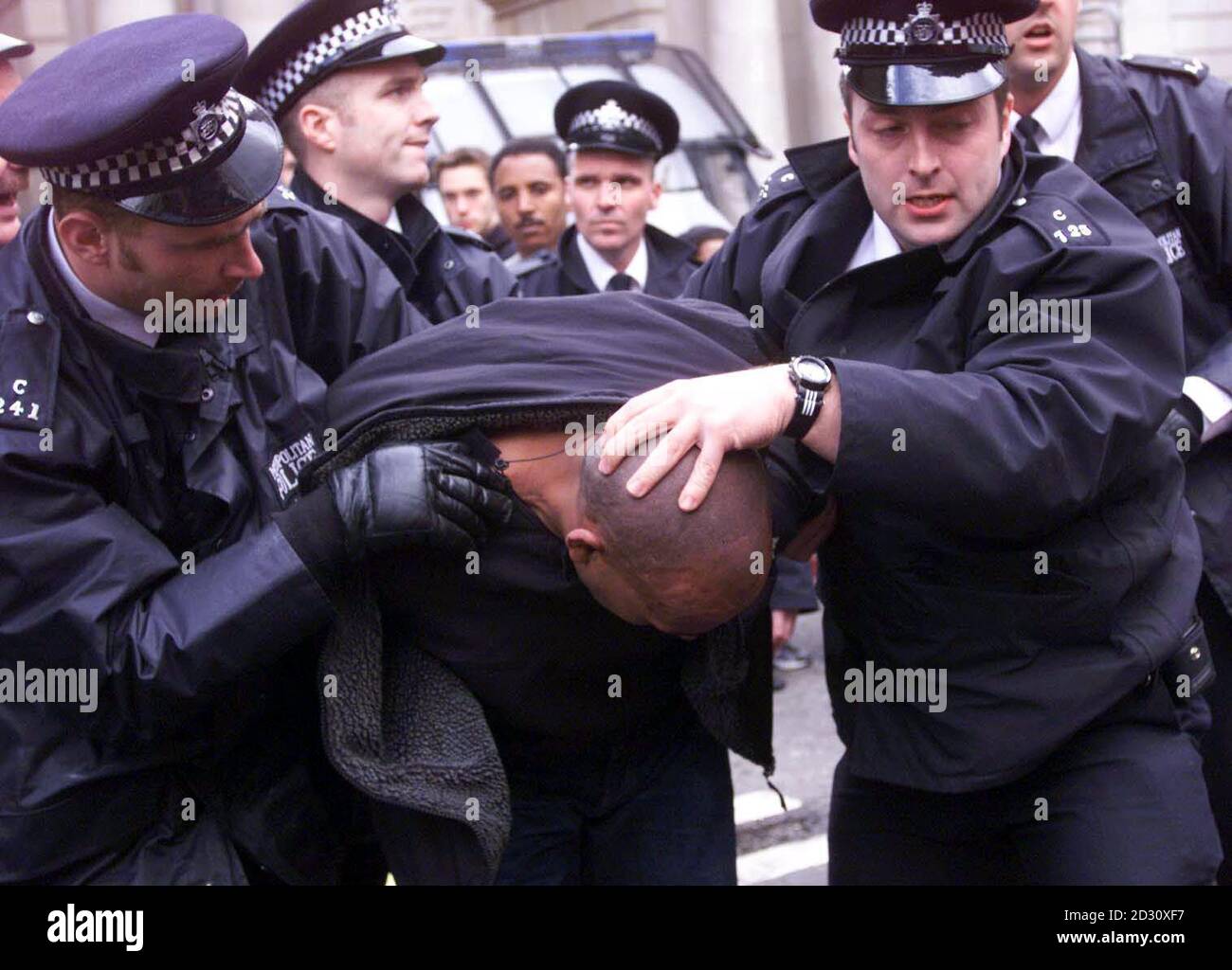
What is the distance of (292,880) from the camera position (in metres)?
2.54

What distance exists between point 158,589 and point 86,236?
1.71 feet

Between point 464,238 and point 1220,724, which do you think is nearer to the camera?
point 1220,724

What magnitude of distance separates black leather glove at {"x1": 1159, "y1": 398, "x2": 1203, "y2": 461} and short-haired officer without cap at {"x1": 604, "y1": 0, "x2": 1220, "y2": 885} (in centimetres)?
27

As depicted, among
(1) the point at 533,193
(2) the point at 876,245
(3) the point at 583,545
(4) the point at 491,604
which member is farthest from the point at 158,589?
(1) the point at 533,193

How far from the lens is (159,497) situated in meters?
2.38

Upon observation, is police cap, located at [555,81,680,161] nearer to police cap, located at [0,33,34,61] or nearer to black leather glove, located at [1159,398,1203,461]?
police cap, located at [0,33,34,61]

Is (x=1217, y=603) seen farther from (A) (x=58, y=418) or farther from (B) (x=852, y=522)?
(A) (x=58, y=418)

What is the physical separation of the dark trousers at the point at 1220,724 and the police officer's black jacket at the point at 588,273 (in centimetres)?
264

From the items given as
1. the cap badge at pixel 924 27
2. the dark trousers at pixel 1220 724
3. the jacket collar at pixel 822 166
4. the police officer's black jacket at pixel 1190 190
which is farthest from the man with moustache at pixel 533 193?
the cap badge at pixel 924 27

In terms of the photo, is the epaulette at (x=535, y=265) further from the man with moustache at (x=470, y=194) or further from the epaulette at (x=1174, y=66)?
the epaulette at (x=1174, y=66)

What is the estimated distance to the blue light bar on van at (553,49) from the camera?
1002 centimetres

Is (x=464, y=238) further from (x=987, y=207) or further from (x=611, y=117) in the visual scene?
(x=987, y=207)

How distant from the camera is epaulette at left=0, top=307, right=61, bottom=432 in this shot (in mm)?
2221

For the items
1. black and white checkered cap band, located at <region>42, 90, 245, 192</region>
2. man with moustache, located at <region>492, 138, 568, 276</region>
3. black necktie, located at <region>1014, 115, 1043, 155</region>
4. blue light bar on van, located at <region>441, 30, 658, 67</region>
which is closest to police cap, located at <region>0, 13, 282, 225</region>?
black and white checkered cap band, located at <region>42, 90, 245, 192</region>
